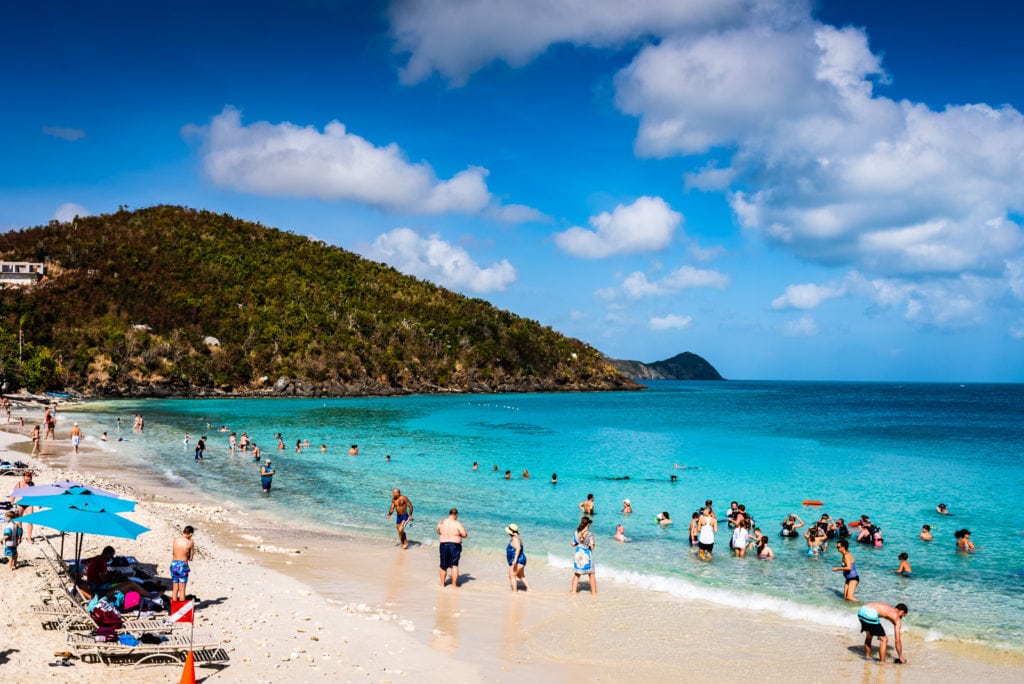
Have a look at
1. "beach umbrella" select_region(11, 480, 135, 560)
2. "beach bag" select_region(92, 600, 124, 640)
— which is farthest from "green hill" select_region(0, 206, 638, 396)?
"beach bag" select_region(92, 600, 124, 640)

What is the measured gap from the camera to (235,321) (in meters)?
107

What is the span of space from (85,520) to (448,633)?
253 inches

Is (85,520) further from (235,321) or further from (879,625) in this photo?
(235,321)

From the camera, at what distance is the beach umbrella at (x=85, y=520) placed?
10.8m

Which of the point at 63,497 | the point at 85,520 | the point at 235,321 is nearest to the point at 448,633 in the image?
the point at 85,520

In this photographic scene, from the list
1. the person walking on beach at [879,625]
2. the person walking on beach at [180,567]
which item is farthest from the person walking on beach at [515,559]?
the person walking on beach at [879,625]

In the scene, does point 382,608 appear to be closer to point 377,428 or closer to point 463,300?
point 377,428

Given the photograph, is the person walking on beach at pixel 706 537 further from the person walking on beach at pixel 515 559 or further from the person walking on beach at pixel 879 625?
the person walking on beach at pixel 879 625

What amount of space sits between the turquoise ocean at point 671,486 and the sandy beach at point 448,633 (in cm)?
150

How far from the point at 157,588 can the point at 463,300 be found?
455 ft

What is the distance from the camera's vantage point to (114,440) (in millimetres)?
42688

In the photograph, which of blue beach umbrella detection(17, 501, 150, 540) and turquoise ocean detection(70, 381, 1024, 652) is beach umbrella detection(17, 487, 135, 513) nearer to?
blue beach umbrella detection(17, 501, 150, 540)

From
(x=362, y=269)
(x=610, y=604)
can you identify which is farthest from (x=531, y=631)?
(x=362, y=269)

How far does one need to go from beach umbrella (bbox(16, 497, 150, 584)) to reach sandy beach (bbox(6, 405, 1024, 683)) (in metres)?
1.51
